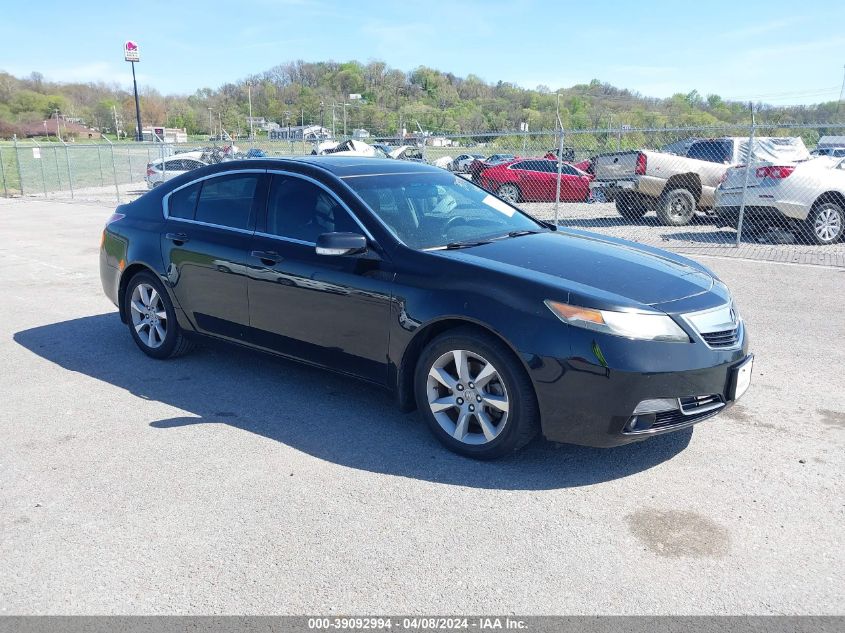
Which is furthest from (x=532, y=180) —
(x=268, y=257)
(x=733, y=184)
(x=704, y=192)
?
Answer: (x=268, y=257)

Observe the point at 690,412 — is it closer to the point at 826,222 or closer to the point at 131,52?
the point at 826,222

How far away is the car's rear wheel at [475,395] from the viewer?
3662 millimetres

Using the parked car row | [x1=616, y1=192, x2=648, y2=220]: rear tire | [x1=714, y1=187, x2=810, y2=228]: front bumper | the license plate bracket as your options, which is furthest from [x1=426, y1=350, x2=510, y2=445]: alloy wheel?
[x1=616, y1=192, x2=648, y2=220]: rear tire

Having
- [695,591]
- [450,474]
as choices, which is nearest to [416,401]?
[450,474]

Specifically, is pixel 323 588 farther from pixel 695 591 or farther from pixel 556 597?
pixel 695 591

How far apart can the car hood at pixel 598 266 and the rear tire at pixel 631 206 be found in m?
10.7

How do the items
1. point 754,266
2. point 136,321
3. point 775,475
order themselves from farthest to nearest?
point 754,266 → point 136,321 → point 775,475

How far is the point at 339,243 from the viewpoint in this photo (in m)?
4.08

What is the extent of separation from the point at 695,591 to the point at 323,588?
146cm

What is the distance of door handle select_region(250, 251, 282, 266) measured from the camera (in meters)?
4.65

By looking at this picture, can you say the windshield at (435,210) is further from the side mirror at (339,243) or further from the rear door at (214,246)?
the rear door at (214,246)

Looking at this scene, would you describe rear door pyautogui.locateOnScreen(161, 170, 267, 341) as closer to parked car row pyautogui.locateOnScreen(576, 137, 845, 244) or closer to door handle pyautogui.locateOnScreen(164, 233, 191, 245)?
door handle pyautogui.locateOnScreen(164, 233, 191, 245)

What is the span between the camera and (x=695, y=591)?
9.16 feet

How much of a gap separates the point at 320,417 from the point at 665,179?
11635 millimetres
